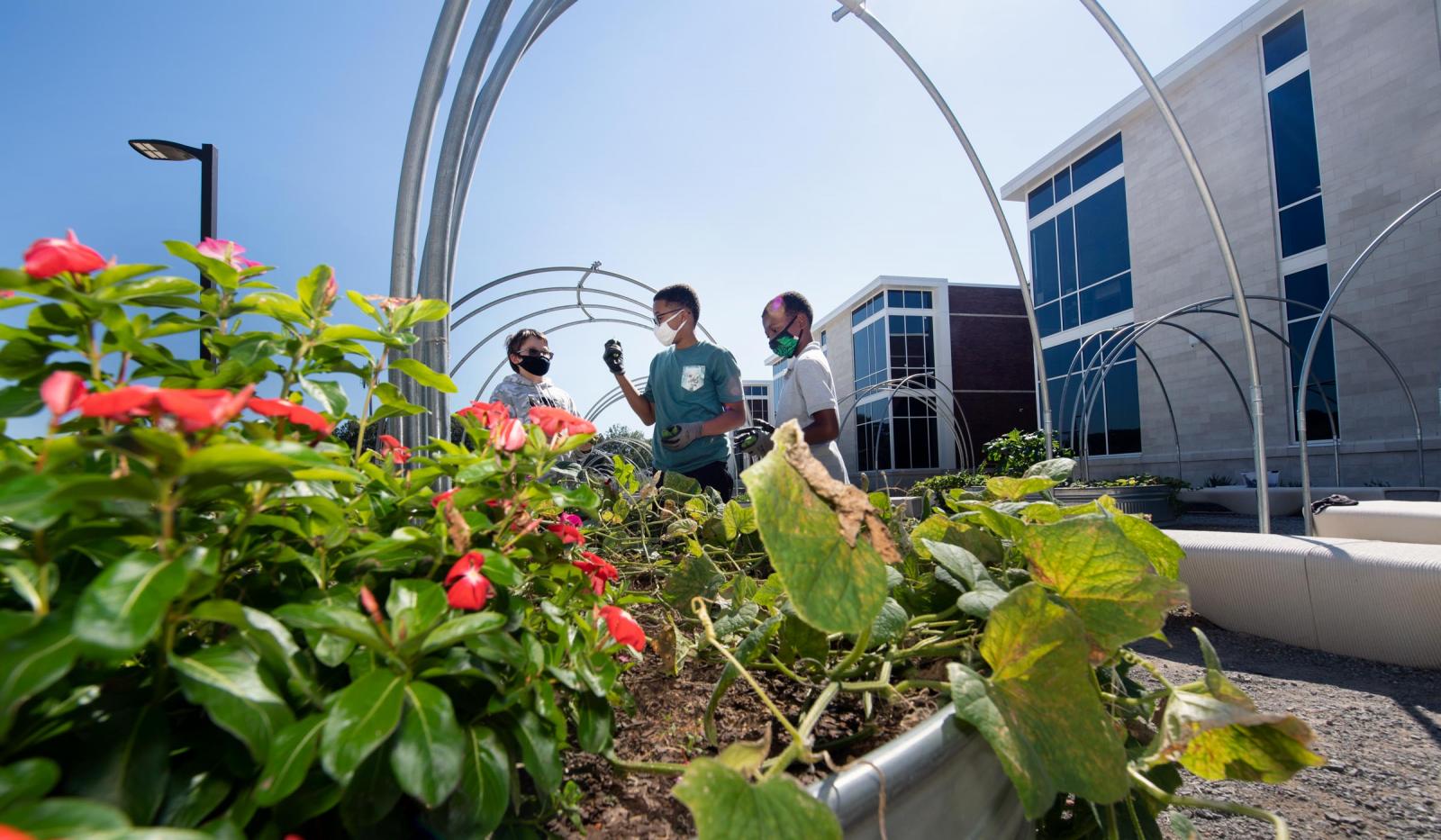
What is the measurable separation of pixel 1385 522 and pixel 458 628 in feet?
19.4

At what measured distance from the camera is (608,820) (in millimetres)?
505

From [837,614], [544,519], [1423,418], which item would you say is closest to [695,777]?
[837,614]

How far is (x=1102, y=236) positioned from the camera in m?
16.3

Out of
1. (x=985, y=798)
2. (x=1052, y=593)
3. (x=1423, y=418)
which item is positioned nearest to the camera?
(x=985, y=798)

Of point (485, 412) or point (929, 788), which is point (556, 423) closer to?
point (485, 412)

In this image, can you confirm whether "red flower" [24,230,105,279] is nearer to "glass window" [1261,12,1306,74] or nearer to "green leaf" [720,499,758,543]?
"green leaf" [720,499,758,543]

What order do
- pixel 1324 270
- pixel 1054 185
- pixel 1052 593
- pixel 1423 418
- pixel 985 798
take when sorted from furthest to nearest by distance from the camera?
pixel 1054 185
pixel 1324 270
pixel 1423 418
pixel 1052 593
pixel 985 798

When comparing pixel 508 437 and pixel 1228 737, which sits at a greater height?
pixel 508 437

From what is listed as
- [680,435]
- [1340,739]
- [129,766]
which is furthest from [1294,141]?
[129,766]

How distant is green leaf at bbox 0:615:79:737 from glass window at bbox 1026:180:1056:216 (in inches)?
811

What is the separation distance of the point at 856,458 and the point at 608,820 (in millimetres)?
27123

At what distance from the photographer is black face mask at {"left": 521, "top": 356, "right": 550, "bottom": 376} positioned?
4.02 m

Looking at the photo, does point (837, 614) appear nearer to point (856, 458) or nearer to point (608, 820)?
point (608, 820)

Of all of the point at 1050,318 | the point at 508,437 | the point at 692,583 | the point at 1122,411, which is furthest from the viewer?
the point at 1050,318
